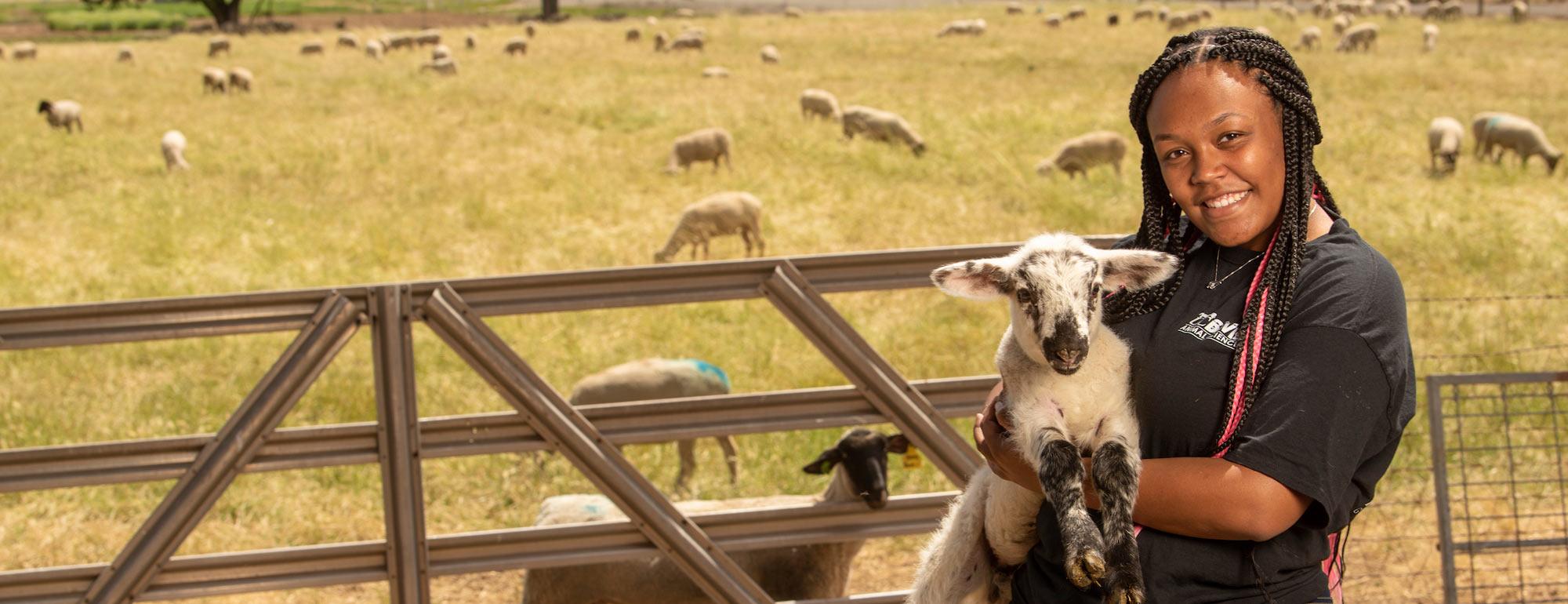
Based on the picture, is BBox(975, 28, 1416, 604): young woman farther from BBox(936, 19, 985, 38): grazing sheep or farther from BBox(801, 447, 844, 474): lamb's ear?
BBox(936, 19, 985, 38): grazing sheep

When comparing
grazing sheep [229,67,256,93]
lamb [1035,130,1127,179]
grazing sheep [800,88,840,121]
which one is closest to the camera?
lamb [1035,130,1127,179]

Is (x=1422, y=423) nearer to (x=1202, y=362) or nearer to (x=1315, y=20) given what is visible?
(x=1202, y=362)

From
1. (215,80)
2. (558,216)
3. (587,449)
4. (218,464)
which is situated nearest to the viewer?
(218,464)

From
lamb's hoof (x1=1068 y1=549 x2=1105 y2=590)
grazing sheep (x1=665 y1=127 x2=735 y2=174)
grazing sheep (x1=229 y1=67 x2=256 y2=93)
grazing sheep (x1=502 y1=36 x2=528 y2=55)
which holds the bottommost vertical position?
grazing sheep (x1=665 y1=127 x2=735 y2=174)

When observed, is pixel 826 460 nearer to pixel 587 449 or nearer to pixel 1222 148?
pixel 587 449

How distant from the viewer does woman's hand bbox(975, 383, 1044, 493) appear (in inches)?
101

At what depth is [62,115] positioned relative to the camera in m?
24.6

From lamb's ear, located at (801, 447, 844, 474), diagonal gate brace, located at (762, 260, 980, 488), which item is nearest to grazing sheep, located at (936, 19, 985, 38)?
lamb's ear, located at (801, 447, 844, 474)

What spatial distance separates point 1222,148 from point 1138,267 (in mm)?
311

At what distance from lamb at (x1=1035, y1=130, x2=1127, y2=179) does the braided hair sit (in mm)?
16461

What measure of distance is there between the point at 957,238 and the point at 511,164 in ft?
24.9

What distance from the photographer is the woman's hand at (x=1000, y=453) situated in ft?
8.45

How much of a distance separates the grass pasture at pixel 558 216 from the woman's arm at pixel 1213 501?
4604 millimetres

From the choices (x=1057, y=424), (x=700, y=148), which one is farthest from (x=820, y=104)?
(x=1057, y=424)
